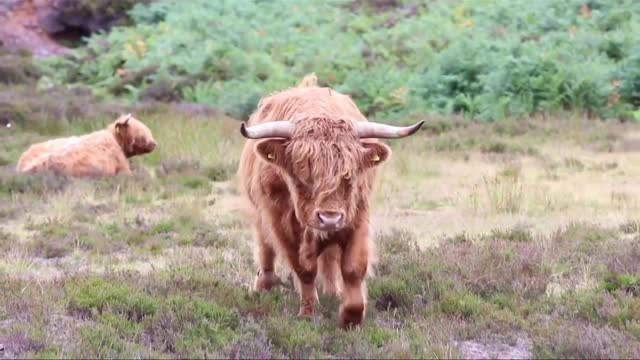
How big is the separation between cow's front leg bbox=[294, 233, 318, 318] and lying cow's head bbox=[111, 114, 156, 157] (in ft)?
27.1

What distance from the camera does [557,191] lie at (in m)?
11.9

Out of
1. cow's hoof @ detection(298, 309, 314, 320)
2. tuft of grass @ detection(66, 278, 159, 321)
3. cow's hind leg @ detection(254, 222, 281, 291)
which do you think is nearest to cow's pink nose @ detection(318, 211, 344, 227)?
cow's hoof @ detection(298, 309, 314, 320)

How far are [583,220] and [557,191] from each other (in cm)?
197

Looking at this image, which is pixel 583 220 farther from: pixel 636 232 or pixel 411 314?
pixel 411 314

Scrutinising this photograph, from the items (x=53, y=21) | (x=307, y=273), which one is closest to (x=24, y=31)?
(x=53, y=21)

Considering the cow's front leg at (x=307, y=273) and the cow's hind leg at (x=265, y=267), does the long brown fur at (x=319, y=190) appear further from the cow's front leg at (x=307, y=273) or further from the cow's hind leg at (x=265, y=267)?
the cow's hind leg at (x=265, y=267)

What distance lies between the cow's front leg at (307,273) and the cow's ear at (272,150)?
0.55 m

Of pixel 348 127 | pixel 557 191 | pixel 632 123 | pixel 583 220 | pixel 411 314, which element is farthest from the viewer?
pixel 632 123

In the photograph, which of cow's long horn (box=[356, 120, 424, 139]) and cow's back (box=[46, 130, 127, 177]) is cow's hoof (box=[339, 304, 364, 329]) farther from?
cow's back (box=[46, 130, 127, 177])

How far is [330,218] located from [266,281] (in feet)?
6.38

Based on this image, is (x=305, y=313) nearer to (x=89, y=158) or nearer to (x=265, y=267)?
(x=265, y=267)

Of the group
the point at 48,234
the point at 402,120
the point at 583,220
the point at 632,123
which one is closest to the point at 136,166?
the point at 48,234

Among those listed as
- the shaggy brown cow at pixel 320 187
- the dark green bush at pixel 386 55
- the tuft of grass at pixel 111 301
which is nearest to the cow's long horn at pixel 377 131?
the shaggy brown cow at pixel 320 187

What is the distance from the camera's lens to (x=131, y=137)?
47.0ft
